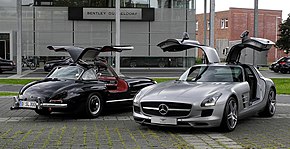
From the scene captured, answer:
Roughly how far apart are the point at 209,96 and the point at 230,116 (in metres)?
0.62

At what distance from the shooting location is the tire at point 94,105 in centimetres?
1041

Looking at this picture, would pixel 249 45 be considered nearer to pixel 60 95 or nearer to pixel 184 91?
pixel 184 91

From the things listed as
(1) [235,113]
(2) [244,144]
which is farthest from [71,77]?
(2) [244,144]

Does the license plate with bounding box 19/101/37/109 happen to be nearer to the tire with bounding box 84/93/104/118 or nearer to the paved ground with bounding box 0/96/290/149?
the paved ground with bounding box 0/96/290/149

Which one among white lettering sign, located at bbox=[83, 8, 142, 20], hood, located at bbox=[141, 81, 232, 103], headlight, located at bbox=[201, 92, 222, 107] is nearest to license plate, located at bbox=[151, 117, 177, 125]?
hood, located at bbox=[141, 81, 232, 103]

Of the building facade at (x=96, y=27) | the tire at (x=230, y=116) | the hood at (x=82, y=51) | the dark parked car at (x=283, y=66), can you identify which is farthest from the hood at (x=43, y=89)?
the dark parked car at (x=283, y=66)

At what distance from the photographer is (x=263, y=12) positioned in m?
63.2

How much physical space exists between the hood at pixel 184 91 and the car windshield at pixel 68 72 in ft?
8.28

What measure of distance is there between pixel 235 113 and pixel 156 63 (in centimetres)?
3074

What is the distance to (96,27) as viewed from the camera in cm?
3894

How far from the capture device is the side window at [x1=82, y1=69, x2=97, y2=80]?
36.0 ft

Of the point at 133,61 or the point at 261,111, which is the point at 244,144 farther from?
the point at 133,61

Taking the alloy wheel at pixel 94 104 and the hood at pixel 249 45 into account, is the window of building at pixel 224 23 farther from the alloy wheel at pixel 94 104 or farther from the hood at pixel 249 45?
the alloy wheel at pixel 94 104

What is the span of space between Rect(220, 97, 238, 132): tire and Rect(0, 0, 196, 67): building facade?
98.7 ft
